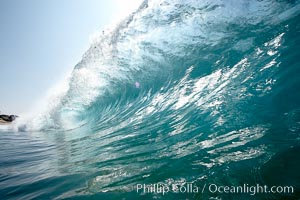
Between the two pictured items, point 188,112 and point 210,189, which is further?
point 188,112

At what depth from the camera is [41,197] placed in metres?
3.04

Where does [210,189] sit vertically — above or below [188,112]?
below

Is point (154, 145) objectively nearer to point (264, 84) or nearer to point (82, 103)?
point (264, 84)

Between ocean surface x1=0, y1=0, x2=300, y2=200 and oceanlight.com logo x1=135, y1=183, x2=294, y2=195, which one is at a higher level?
ocean surface x1=0, y1=0, x2=300, y2=200

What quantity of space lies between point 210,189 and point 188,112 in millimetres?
4034

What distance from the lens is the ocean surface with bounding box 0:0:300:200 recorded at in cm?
307

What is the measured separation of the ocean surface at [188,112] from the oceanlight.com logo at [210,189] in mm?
47

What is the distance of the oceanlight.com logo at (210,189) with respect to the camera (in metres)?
2.46

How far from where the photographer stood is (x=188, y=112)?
260 inches

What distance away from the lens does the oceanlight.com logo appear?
8.07 feet

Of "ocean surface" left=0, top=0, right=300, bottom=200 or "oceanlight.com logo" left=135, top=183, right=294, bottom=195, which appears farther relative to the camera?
"ocean surface" left=0, top=0, right=300, bottom=200

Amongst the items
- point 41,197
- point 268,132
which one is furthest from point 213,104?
point 41,197

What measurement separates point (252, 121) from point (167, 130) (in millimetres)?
2335

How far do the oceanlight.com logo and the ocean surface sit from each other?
47mm
